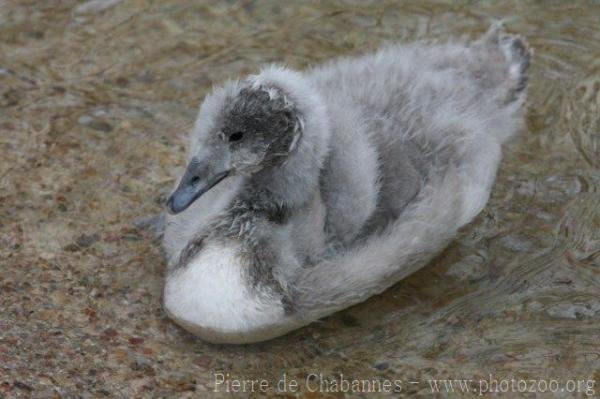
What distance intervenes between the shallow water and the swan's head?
0.60 m

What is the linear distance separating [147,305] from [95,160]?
1.08 meters

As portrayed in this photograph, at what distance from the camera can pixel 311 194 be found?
4379mm

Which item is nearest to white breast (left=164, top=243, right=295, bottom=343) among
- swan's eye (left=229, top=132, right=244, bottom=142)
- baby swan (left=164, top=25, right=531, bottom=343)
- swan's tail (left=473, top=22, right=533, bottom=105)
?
baby swan (left=164, top=25, right=531, bottom=343)

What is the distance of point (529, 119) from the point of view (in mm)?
5617

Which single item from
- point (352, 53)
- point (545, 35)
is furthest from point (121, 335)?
point (545, 35)

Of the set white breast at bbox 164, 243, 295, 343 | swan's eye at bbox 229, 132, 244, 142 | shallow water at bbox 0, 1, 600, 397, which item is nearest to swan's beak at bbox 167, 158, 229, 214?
swan's eye at bbox 229, 132, 244, 142

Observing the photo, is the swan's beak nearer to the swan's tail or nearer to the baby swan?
the baby swan

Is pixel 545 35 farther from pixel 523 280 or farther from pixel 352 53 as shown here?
pixel 523 280

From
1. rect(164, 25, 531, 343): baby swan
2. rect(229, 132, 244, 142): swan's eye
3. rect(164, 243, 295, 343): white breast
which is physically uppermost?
rect(229, 132, 244, 142): swan's eye

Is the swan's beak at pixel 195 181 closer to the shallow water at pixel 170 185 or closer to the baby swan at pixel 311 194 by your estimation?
the baby swan at pixel 311 194

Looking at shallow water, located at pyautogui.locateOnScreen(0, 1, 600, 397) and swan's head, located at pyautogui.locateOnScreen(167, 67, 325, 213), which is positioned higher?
swan's head, located at pyautogui.locateOnScreen(167, 67, 325, 213)

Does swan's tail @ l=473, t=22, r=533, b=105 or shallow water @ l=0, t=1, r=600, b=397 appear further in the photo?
swan's tail @ l=473, t=22, r=533, b=105

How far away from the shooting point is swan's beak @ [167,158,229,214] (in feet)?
13.8

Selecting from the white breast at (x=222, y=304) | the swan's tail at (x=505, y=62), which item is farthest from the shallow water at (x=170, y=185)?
the swan's tail at (x=505, y=62)
